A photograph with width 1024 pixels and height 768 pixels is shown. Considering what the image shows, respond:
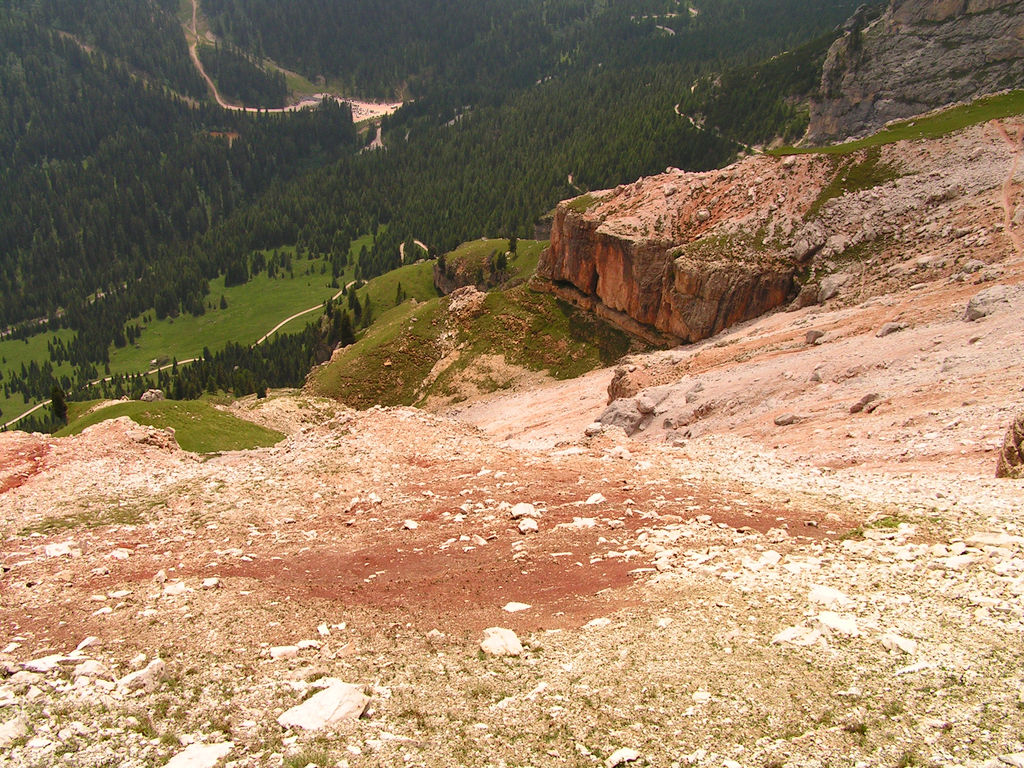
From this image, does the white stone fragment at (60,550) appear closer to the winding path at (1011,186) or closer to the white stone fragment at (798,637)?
the white stone fragment at (798,637)

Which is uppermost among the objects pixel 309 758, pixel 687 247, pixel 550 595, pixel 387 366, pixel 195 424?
pixel 687 247

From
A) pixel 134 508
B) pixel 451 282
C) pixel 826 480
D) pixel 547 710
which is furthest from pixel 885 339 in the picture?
pixel 451 282

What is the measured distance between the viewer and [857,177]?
195 feet

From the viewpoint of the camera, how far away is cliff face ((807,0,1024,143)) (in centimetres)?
10212

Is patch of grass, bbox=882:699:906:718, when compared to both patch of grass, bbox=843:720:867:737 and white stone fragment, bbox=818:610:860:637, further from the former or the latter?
white stone fragment, bbox=818:610:860:637

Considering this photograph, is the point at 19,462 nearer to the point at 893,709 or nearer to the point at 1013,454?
the point at 893,709

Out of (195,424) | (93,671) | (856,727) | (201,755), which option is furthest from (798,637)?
(195,424)

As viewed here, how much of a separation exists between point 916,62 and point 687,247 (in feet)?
289

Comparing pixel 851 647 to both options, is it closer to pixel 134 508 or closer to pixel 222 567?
pixel 222 567

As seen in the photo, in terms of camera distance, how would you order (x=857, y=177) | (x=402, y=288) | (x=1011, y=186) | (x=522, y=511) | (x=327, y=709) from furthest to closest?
(x=402, y=288), (x=857, y=177), (x=1011, y=186), (x=522, y=511), (x=327, y=709)

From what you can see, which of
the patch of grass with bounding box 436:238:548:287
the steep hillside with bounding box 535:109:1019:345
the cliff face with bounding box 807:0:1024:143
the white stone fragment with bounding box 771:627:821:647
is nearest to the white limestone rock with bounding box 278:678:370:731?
the white stone fragment with bounding box 771:627:821:647

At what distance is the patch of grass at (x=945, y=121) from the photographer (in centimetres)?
5844

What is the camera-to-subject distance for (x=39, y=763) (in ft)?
27.9

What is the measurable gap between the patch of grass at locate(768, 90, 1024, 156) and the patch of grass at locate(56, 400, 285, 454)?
2332 inches
